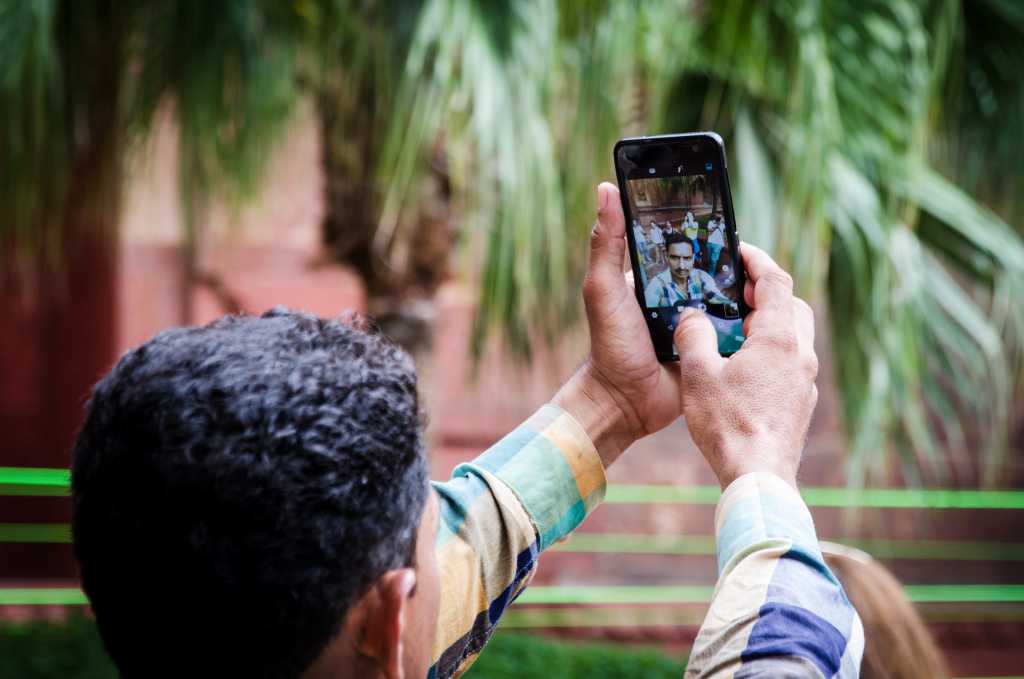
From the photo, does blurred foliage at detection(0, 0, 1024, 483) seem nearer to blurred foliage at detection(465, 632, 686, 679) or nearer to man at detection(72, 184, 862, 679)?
blurred foliage at detection(465, 632, 686, 679)

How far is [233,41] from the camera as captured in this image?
2645 millimetres

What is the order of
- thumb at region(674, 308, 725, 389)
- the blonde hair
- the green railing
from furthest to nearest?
1. the green railing
2. the blonde hair
3. thumb at region(674, 308, 725, 389)

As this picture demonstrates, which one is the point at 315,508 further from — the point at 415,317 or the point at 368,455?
the point at 415,317

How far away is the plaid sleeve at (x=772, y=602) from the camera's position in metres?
0.75

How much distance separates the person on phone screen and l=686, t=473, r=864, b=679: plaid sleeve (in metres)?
0.25

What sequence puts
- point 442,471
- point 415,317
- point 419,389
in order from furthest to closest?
point 442,471 < point 415,317 < point 419,389

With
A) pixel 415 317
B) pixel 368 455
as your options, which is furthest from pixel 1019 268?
pixel 368 455

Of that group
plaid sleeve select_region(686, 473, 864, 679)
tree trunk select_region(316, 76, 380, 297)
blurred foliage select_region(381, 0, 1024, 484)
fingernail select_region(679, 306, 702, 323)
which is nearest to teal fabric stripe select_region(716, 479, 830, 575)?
plaid sleeve select_region(686, 473, 864, 679)

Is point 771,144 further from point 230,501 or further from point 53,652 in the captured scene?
point 53,652

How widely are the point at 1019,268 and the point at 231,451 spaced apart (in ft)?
8.43

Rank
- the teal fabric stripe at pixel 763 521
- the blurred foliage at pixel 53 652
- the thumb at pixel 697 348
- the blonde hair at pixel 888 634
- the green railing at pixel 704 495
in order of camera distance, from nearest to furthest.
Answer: the teal fabric stripe at pixel 763 521 → the thumb at pixel 697 348 → the blonde hair at pixel 888 634 → the blurred foliage at pixel 53 652 → the green railing at pixel 704 495

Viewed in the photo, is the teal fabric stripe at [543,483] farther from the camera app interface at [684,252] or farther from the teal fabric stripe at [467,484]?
the camera app interface at [684,252]

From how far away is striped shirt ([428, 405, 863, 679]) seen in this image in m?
0.76

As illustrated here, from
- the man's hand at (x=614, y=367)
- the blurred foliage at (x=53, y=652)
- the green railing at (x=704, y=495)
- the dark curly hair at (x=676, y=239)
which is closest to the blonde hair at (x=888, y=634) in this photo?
the man's hand at (x=614, y=367)
